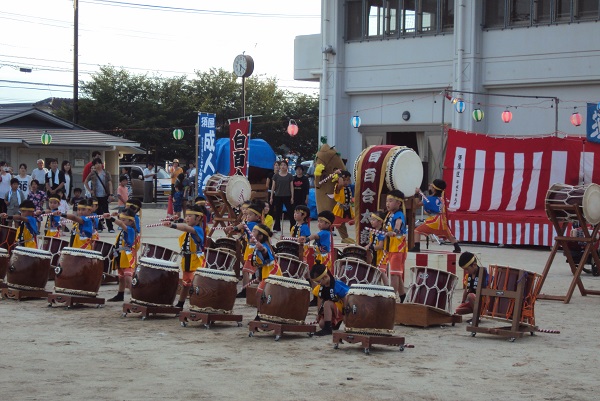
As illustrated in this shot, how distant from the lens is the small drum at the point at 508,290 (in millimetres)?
10312

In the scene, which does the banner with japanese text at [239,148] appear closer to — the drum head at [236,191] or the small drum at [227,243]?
the drum head at [236,191]

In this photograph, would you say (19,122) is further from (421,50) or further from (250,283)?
(250,283)

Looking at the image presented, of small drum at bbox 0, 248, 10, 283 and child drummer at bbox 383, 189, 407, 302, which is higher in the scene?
child drummer at bbox 383, 189, 407, 302

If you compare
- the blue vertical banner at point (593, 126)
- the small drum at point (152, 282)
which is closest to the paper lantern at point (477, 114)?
the blue vertical banner at point (593, 126)

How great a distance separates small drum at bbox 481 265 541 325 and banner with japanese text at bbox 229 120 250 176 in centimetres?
1040

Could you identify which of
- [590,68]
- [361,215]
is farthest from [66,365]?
[590,68]

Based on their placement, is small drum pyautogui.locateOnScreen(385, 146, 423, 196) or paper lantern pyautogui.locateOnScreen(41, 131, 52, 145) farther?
paper lantern pyautogui.locateOnScreen(41, 131, 52, 145)

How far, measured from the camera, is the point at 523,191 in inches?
792

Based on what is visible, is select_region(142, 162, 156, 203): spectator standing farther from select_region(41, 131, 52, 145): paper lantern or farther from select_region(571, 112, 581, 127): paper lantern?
select_region(571, 112, 581, 127): paper lantern

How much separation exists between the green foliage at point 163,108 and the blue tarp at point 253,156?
63.2 ft

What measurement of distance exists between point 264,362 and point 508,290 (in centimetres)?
306

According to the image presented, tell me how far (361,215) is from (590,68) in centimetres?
1148

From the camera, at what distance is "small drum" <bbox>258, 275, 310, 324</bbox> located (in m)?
10.0

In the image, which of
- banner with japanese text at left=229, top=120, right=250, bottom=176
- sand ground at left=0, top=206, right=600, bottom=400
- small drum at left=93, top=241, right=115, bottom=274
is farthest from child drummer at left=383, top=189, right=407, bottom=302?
banner with japanese text at left=229, top=120, right=250, bottom=176
